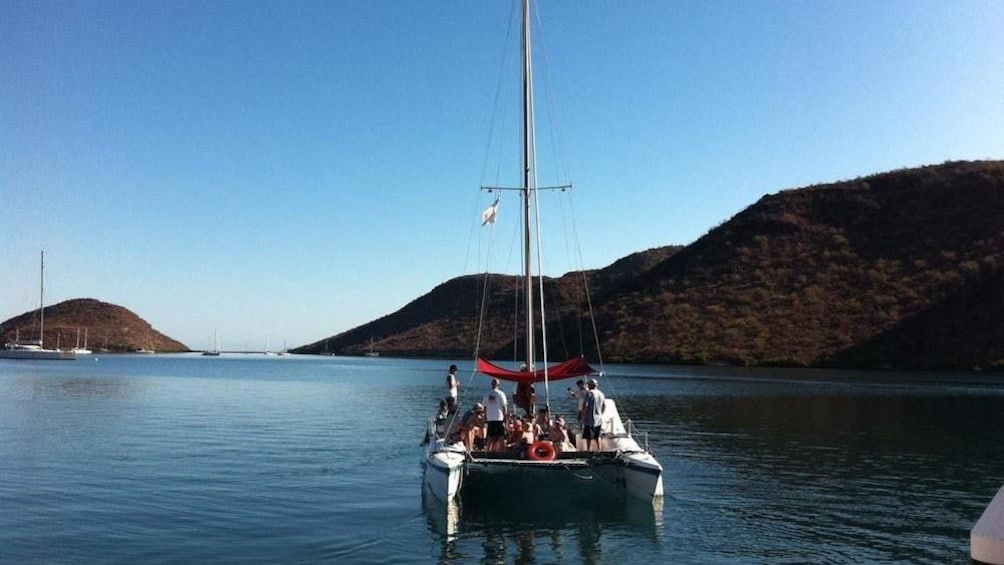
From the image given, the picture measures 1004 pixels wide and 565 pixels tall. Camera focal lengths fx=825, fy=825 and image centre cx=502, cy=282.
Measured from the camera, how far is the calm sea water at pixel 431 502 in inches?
579

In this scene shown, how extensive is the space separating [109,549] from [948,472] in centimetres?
2180

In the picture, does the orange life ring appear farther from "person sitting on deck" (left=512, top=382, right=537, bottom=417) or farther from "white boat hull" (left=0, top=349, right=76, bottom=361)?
"white boat hull" (left=0, top=349, right=76, bottom=361)

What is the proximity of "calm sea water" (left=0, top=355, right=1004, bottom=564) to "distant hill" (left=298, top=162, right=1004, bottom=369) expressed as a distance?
5016cm

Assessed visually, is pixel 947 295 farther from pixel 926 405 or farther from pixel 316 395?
pixel 316 395

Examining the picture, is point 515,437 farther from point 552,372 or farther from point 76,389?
point 76,389

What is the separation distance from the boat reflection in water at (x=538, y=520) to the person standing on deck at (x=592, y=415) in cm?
107

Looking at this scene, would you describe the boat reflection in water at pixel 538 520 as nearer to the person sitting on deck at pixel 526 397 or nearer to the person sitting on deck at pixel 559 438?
the person sitting on deck at pixel 559 438

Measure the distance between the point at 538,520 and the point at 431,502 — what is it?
272 cm

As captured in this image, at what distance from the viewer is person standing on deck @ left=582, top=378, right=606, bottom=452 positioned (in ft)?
63.8

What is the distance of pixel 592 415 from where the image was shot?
768 inches

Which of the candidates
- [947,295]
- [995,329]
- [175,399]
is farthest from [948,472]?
[947,295]

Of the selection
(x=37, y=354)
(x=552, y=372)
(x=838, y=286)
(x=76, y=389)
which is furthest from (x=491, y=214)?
(x=37, y=354)

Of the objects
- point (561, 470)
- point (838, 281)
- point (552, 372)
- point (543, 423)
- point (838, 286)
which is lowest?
point (561, 470)

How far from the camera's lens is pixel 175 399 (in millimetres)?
50656
